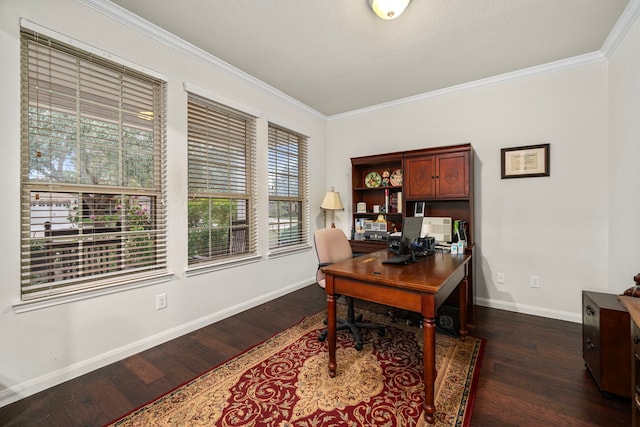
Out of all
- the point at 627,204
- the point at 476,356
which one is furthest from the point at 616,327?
the point at 627,204

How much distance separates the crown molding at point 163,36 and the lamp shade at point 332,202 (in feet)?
5.46

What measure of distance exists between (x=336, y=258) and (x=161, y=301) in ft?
5.41

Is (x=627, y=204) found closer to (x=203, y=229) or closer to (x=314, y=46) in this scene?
(x=314, y=46)

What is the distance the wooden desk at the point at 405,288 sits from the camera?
146 centimetres

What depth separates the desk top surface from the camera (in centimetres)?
155

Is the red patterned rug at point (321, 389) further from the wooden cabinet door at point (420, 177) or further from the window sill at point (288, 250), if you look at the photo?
the wooden cabinet door at point (420, 177)

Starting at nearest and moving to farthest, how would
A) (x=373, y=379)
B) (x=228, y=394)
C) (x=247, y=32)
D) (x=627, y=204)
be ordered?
(x=228, y=394) < (x=373, y=379) < (x=627, y=204) < (x=247, y=32)

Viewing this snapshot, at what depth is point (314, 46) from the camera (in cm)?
250

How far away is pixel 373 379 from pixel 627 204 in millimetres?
2518

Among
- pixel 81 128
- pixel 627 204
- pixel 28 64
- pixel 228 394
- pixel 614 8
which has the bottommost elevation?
pixel 228 394

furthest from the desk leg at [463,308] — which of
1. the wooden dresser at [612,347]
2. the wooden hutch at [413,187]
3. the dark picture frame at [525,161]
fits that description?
the dark picture frame at [525,161]

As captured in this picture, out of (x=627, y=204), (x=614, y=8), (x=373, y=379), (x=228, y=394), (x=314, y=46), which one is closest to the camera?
(x=228, y=394)

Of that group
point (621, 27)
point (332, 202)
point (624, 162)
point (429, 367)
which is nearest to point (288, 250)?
point (332, 202)

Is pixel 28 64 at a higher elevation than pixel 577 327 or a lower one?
higher
